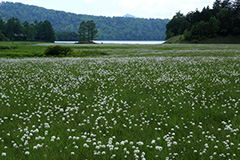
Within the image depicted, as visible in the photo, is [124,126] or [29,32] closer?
[124,126]

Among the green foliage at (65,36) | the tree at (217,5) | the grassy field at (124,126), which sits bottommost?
the grassy field at (124,126)

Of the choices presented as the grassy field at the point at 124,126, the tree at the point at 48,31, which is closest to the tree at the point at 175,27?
the tree at the point at 48,31

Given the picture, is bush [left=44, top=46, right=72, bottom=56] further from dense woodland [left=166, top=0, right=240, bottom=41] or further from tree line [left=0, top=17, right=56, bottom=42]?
tree line [left=0, top=17, right=56, bottom=42]

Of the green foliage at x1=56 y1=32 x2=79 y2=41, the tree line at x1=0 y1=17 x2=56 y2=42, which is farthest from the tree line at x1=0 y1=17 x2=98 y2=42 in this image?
the green foliage at x1=56 y1=32 x2=79 y2=41

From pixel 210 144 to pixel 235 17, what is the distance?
117 meters

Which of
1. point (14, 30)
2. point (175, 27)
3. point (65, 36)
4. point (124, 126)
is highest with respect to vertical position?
point (175, 27)

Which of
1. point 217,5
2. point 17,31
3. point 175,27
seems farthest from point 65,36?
point 217,5

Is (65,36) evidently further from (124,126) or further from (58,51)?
(124,126)

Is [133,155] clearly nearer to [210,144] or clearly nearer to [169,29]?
[210,144]

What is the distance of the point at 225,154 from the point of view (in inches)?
165

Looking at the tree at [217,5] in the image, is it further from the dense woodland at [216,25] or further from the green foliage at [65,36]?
the green foliage at [65,36]

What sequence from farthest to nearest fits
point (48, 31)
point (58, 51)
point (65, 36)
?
1. point (65, 36)
2. point (48, 31)
3. point (58, 51)

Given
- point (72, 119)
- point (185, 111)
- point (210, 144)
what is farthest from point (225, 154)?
point (72, 119)

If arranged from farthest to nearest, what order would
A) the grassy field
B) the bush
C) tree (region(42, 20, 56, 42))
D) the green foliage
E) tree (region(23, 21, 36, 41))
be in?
1. the green foliage
2. tree (region(42, 20, 56, 42))
3. tree (region(23, 21, 36, 41))
4. the bush
5. the grassy field
